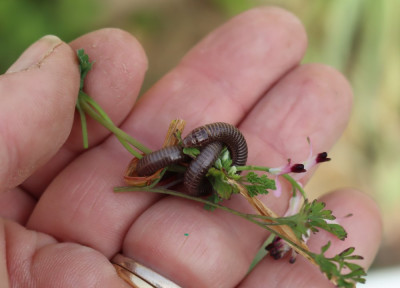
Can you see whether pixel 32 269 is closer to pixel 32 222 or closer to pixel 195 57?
pixel 32 222

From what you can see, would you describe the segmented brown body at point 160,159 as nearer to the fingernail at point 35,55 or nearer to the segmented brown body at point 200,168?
the segmented brown body at point 200,168

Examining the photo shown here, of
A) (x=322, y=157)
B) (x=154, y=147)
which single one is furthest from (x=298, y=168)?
(x=154, y=147)

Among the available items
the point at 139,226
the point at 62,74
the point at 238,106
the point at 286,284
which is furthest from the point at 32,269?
the point at 238,106

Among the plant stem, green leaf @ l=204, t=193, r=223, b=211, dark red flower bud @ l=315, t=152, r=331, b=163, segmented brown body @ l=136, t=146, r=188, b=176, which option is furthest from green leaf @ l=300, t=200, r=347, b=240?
the plant stem

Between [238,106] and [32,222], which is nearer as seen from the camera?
[32,222]

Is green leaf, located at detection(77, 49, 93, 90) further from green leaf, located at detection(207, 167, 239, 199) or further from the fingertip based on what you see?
green leaf, located at detection(207, 167, 239, 199)

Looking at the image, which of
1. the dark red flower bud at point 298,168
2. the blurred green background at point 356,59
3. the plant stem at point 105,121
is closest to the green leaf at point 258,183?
the dark red flower bud at point 298,168
